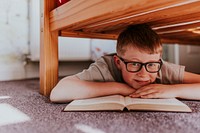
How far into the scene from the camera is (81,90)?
66cm

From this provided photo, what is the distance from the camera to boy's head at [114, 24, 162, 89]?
667mm

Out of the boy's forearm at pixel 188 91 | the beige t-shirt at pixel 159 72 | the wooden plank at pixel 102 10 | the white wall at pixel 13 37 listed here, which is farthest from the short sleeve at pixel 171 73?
the white wall at pixel 13 37

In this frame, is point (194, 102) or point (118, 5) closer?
point (118, 5)

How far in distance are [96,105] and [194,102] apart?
0.29m

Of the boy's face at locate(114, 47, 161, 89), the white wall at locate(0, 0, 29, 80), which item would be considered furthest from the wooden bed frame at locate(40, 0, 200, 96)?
the white wall at locate(0, 0, 29, 80)

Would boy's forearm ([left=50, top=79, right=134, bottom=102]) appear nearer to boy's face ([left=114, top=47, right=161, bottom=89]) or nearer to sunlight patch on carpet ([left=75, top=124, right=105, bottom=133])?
boy's face ([left=114, top=47, right=161, bottom=89])

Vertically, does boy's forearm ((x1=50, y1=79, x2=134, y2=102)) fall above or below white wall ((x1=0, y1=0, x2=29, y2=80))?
below

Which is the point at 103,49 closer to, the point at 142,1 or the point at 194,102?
the point at 194,102

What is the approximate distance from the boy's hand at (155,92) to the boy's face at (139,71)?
3 centimetres

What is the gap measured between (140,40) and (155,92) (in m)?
0.16

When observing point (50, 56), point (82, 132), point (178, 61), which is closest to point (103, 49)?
point (178, 61)

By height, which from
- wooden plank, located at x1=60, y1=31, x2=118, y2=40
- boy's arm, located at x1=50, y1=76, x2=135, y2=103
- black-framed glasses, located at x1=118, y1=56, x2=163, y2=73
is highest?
wooden plank, located at x1=60, y1=31, x2=118, y2=40

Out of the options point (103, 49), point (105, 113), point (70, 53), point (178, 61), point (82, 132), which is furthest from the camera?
point (178, 61)

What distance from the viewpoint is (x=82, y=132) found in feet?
1.39
